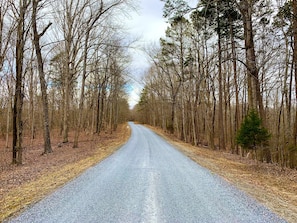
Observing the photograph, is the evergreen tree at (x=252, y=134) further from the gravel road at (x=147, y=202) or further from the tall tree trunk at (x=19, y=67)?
the tall tree trunk at (x=19, y=67)

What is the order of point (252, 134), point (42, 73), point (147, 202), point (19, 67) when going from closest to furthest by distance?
point (147, 202) < point (252, 134) < point (19, 67) < point (42, 73)

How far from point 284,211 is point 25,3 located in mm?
11705

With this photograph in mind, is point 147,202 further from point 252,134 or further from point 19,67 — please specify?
point 19,67

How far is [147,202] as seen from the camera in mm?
4848

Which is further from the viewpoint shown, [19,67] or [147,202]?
[19,67]

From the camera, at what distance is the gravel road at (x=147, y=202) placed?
4.07 meters

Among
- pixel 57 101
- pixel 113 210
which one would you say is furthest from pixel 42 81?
pixel 57 101

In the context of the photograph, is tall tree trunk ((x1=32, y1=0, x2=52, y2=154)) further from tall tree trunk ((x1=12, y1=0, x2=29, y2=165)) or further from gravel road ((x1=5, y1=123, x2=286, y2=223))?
gravel road ((x1=5, y1=123, x2=286, y2=223))

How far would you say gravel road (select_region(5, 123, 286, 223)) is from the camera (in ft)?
13.4

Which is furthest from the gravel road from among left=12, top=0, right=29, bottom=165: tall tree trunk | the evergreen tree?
left=12, top=0, right=29, bottom=165: tall tree trunk

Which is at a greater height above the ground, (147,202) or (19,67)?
(19,67)

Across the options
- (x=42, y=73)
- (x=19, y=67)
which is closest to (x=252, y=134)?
(x=19, y=67)

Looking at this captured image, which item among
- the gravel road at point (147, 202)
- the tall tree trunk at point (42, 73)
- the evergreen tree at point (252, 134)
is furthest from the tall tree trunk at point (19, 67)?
the evergreen tree at point (252, 134)

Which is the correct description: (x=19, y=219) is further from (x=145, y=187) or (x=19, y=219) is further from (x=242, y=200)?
(x=242, y=200)
